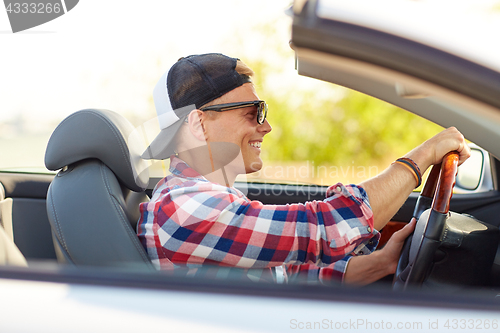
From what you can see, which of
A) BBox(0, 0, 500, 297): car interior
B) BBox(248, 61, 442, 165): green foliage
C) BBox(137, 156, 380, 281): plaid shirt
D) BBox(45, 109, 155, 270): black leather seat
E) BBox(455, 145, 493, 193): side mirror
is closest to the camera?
BBox(0, 0, 500, 297): car interior

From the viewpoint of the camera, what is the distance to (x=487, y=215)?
2.35 metres

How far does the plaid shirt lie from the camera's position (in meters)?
1.25

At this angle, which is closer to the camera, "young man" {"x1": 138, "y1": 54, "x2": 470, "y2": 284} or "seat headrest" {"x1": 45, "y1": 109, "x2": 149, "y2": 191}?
"young man" {"x1": 138, "y1": 54, "x2": 470, "y2": 284}

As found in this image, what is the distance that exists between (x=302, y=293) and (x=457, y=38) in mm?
577

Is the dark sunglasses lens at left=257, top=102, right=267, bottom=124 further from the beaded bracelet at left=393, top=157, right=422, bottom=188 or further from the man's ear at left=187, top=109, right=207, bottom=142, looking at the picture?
the beaded bracelet at left=393, top=157, right=422, bottom=188

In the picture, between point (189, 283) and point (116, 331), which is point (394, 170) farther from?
point (116, 331)

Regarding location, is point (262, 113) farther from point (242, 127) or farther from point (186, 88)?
point (186, 88)

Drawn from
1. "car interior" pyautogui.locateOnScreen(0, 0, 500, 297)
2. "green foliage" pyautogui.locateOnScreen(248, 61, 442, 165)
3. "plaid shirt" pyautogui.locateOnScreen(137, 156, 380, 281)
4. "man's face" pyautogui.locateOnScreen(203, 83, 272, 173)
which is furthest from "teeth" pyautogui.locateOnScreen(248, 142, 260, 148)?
"green foliage" pyautogui.locateOnScreen(248, 61, 442, 165)

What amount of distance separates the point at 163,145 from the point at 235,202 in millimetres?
516

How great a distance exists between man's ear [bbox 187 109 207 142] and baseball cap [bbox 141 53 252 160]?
0.02m

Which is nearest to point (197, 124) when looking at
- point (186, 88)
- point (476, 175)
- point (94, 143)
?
point (186, 88)

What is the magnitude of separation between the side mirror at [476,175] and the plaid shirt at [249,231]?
1346mm

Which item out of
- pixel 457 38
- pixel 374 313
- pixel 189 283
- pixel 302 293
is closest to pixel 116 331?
pixel 189 283

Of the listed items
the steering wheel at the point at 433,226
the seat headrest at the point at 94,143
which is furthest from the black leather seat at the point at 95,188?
the steering wheel at the point at 433,226
